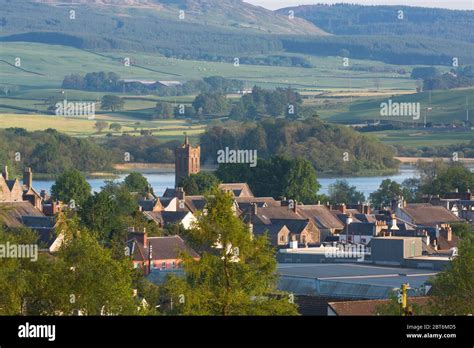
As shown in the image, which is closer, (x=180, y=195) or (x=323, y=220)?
(x=323, y=220)

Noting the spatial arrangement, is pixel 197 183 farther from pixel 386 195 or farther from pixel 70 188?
pixel 386 195

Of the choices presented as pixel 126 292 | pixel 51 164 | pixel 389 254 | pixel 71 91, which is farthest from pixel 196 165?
pixel 71 91

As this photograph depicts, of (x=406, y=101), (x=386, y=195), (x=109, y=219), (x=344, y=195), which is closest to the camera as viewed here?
(x=109, y=219)

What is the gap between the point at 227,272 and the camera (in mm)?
15844

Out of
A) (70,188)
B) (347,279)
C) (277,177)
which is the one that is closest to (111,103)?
(277,177)

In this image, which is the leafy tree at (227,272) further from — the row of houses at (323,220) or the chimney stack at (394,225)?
the chimney stack at (394,225)

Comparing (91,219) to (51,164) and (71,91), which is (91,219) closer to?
(51,164)

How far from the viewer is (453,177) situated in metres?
71.2

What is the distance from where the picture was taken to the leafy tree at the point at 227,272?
1525 cm

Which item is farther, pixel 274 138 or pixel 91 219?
pixel 274 138

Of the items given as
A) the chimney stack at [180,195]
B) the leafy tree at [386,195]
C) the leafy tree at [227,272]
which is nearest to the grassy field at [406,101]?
the leafy tree at [386,195]

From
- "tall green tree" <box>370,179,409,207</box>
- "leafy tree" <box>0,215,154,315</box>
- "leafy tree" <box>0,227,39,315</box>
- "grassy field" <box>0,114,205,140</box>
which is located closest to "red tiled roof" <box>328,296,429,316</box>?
"leafy tree" <box>0,215,154,315</box>

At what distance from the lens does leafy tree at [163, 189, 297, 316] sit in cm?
1525
